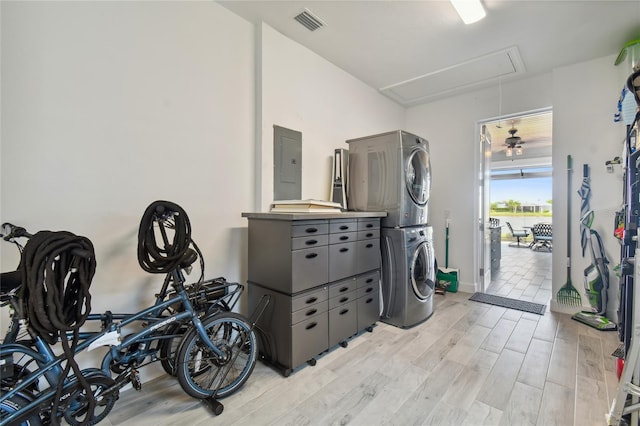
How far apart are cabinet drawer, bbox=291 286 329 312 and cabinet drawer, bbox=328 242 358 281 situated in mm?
134

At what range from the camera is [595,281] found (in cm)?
295

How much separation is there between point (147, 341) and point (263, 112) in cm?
193

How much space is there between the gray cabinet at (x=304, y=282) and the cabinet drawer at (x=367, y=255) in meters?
0.02

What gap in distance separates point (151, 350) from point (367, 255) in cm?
182

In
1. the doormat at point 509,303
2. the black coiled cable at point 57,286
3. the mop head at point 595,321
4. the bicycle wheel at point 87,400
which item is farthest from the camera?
the doormat at point 509,303

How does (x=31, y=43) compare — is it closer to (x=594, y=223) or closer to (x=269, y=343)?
(x=269, y=343)

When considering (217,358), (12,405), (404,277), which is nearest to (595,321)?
(404,277)

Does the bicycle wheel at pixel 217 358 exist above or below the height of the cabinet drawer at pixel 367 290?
below

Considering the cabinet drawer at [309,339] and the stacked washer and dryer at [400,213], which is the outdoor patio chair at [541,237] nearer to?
the stacked washer and dryer at [400,213]

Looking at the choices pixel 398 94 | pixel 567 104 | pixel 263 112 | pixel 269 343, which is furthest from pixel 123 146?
pixel 567 104

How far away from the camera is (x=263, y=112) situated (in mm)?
2508

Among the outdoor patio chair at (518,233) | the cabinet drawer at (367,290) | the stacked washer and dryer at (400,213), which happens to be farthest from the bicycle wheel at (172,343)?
the outdoor patio chair at (518,233)

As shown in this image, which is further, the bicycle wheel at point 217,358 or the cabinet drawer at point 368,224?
the cabinet drawer at point 368,224

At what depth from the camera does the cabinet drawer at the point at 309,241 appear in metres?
2.01
